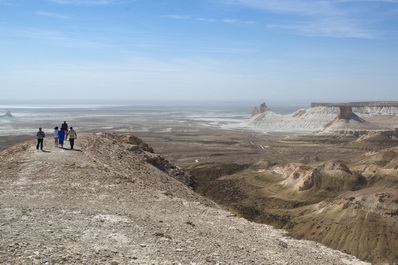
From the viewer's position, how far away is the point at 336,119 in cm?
10769

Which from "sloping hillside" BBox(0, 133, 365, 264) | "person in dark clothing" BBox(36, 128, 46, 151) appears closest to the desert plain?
"sloping hillside" BBox(0, 133, 365, 264)

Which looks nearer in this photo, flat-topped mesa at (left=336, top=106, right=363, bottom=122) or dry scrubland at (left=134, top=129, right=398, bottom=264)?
dry scrubland at (left=134, top=129, right=398, bottom=264)

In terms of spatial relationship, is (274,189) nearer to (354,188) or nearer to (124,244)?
(354,188)

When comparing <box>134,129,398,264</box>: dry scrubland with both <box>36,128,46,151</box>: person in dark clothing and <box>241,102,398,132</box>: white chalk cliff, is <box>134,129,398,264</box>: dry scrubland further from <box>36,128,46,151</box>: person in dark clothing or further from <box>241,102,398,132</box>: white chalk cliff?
<box>241,102,398,132</box>: white chalk cliff

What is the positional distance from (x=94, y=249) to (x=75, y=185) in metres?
5.74

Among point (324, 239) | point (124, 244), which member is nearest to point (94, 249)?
point (124, 244)

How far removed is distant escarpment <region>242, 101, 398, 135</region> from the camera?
10275 cm

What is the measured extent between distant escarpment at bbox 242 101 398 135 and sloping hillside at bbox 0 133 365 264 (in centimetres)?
9358

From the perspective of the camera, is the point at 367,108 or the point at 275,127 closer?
the point at 275,127

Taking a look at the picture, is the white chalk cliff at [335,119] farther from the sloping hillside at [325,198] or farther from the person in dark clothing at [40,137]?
the person in dark clothing at [40,137]

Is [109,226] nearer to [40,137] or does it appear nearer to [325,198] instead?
[40,137]

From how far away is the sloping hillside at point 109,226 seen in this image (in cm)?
713

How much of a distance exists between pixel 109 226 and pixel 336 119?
107162mm

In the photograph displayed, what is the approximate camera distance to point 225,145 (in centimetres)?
8138
